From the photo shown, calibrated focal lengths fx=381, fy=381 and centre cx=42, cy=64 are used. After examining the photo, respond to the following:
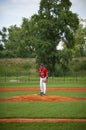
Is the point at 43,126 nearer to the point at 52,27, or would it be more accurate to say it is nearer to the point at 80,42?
the point at 52,27

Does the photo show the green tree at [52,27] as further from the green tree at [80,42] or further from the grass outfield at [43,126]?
the grass outfield at [43,126]

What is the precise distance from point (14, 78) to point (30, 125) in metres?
31.0

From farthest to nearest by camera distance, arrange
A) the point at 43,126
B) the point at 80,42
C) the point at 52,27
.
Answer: the point at 80,42 < the point at 52,27 < the point at 43,126

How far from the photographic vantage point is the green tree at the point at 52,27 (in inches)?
1914

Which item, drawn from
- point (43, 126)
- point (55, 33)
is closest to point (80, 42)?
point (55, 33)

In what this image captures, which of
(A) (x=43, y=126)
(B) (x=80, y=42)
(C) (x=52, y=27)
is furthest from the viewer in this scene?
(B) (x=80, y=42)

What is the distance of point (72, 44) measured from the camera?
52.7m

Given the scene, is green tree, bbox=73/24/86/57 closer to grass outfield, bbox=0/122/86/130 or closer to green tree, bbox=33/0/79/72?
green tree, bbox=33/0/79/72

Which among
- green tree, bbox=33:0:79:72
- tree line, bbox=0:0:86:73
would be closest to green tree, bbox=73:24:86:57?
tree line, bbox=0:0:86:73

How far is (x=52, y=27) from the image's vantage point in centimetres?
4866

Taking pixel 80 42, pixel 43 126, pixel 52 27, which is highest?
pixel 52 27

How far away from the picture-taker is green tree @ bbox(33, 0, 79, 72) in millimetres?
48625

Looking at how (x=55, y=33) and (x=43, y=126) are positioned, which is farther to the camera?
(x=55, y=33)

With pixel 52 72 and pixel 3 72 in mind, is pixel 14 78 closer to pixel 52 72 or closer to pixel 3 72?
pixel 3 72
